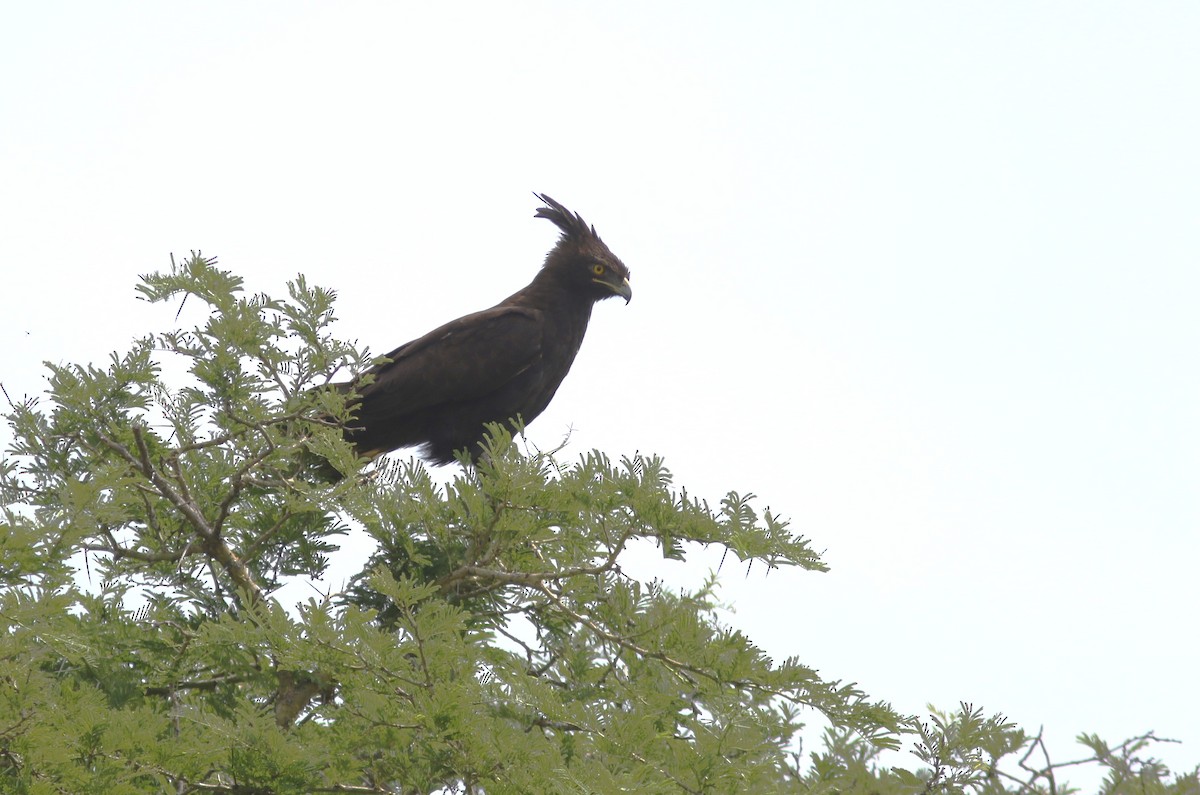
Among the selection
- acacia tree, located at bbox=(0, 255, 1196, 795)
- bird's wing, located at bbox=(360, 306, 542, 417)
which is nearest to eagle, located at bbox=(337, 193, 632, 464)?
bird's wing, located at bbox=(360, 306, 542, 417)

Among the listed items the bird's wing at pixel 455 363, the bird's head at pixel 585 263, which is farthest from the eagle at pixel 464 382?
the bird's head at pixel 585 263

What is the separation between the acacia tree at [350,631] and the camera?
3414 millimetres

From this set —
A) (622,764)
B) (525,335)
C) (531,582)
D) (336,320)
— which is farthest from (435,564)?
(525,335)

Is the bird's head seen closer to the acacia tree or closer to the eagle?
the eagle

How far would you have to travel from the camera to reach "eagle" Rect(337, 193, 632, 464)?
7180 millimetres

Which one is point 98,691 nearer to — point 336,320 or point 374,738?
point 374,738

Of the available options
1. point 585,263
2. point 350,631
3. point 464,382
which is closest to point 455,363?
point 464,382

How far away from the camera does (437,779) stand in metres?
3.53

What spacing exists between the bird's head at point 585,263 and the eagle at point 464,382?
0.50 metres

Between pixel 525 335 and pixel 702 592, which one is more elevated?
pixel 525 335

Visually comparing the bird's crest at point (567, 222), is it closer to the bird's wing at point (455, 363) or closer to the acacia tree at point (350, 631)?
the bird's wing at point (455, 363)

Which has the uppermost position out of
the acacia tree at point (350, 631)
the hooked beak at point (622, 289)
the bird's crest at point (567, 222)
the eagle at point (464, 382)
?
the bird's crest at point (567, 222)

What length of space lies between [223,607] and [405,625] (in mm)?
1502

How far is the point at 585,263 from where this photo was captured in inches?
334
